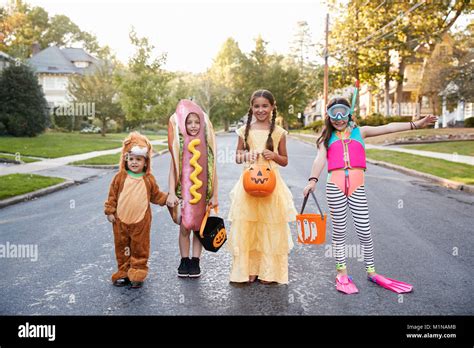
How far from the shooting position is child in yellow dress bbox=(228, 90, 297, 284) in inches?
181

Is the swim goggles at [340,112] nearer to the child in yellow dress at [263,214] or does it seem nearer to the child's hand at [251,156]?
the child in yellow dress at [263,214]

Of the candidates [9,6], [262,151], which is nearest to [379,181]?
→ [262,151]

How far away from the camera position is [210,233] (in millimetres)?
4727

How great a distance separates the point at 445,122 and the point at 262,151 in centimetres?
4069

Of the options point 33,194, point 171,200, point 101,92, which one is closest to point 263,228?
point 171,200

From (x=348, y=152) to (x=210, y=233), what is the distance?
1579 mm

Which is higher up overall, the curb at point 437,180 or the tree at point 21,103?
the tree at point 21,103

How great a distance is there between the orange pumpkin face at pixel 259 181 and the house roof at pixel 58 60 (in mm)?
60919

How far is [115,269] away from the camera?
17.3ft

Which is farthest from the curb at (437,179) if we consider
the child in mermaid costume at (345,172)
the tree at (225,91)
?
the tree at (225,91)

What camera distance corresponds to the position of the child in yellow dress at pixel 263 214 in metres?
4.59
